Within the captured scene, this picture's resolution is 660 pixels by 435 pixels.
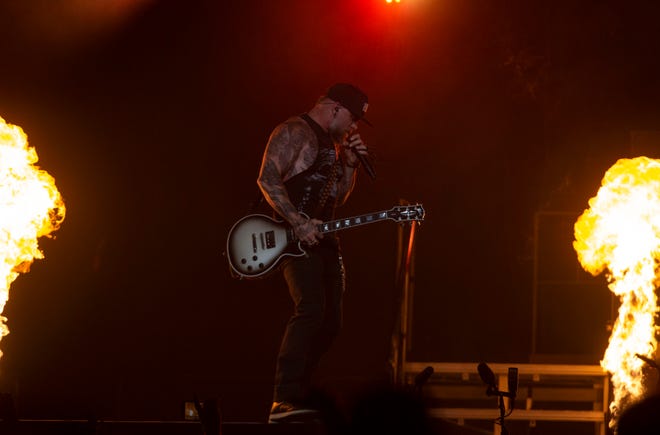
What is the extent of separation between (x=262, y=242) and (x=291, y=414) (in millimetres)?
1186

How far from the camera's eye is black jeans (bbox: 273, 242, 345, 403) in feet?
21.1

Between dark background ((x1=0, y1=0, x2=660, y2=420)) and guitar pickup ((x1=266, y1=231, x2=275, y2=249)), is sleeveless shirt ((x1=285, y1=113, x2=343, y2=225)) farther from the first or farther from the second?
dark background ((x1=0, y1=0, x2=660, y2=420))

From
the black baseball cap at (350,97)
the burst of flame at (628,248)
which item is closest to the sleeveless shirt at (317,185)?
the black baseball cap at (350,97)

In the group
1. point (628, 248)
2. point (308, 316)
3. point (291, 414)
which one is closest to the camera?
point (291, 414)

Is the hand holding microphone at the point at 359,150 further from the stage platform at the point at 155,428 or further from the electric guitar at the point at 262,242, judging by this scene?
the stage platform at the point at 155,428

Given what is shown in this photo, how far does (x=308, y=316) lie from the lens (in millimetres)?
6508

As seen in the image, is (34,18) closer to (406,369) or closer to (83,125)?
(83,125)

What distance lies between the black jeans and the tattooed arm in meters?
0.20

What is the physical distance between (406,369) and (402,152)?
2.42m

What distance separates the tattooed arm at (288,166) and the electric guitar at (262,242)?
0.49 ft

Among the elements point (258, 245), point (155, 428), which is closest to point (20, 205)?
point (258, 245)

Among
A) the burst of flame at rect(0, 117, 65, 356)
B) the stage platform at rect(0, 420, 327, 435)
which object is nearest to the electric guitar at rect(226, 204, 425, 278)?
the stage platform at rect(0, 420, 327, 435)

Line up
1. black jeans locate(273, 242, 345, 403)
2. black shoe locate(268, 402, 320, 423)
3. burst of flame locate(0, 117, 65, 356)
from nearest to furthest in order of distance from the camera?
1. black shoe locate(268, 402, 320, 423)
2. black jeans locate(273, 242, 345, 403)
3. burst of flame locate(0, 117, 65, 356)

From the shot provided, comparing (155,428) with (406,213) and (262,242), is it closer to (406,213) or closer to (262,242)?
(262,242)
